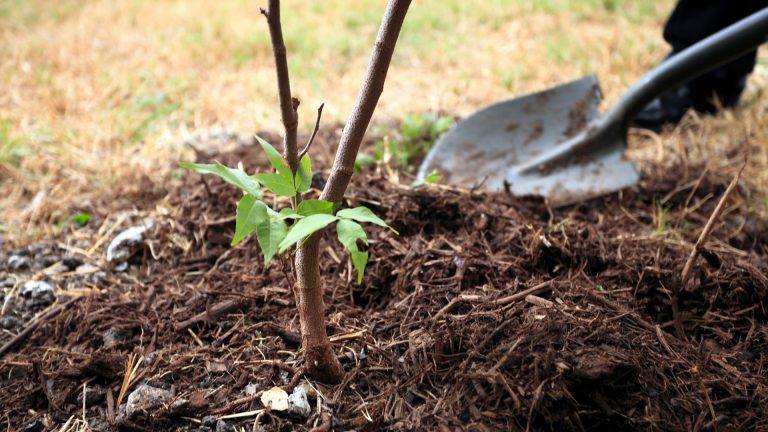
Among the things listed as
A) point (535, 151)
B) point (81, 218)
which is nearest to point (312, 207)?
point (81, 218)

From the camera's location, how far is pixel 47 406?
1.34 meters

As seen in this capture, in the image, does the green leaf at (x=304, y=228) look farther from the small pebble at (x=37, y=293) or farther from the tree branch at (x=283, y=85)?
the small pebble at (x=37, y=293)

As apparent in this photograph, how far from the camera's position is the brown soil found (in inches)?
46.3

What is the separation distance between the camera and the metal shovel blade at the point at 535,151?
90.9 inches

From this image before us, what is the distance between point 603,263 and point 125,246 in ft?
Result: 4.95

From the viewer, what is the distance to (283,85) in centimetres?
104

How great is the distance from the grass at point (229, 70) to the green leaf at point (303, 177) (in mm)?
1612

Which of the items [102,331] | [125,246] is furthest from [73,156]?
[102,331]

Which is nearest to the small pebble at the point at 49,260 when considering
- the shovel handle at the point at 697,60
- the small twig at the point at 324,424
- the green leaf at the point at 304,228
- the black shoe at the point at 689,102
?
the small twig at the point at 324,424

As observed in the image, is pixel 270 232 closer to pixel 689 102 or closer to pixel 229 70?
pixel 689 102

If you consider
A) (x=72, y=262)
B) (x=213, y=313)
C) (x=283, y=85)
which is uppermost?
(x=283, y=85)

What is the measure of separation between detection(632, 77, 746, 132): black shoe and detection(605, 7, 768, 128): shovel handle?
62 centimetres

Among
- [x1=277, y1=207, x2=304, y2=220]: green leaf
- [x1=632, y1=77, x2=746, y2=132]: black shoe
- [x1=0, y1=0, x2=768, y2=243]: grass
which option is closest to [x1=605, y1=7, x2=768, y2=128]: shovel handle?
[x1=0, y1=0, x2=768, y2=243]: grass

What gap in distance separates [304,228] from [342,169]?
0.26 m
